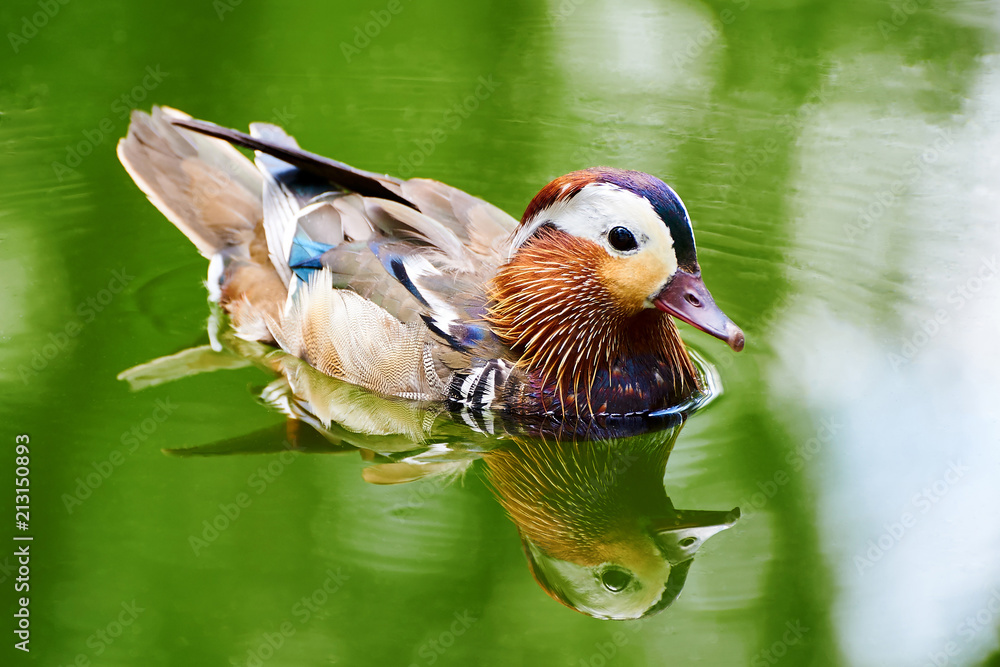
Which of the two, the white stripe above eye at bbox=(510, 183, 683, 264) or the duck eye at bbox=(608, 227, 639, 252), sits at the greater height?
the white stripe above eye at bbox=(510, 183, 683, 264)

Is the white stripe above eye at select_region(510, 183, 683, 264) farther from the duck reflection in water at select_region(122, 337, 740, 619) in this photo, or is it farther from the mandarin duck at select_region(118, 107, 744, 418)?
the duck reflection in water at select_region(122, 337, 740, 619)

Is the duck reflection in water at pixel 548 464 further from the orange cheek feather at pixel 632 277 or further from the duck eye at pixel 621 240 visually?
the duck eye at pixel 621 240

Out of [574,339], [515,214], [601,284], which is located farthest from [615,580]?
[515,214]

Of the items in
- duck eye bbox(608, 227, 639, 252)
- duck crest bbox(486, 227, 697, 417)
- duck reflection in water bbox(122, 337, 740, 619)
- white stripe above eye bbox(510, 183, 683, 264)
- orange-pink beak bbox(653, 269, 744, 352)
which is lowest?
duck reflection in water bbox(122, 337, 740, 619)

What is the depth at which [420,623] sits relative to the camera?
4.07 meters

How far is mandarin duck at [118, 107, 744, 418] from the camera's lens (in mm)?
4879

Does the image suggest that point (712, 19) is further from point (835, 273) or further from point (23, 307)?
point (23, 307)

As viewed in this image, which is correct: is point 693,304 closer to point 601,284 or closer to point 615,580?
point 601,284

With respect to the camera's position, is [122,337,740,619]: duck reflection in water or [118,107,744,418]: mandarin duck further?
[118,107,744,418]: mandarin duck

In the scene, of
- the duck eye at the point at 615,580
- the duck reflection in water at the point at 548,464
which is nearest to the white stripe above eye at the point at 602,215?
the duck reflection in water at the point at 548,464

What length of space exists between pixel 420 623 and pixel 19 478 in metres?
1.89

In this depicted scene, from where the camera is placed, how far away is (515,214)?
22.8ft

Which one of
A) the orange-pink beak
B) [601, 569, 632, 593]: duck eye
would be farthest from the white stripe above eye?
[601, 569, 632, 593]: duck eye

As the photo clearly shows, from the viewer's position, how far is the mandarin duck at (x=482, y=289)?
4879 millimetres
